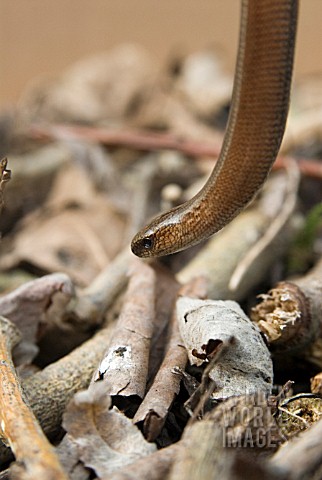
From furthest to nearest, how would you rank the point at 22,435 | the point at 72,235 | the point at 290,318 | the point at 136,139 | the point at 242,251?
the point at 136,139 < the point at 72,235 < the point at 242,251 < the point at 290,318 < the point at 22,435

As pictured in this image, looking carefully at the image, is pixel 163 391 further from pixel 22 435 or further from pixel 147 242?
pixel 147 242

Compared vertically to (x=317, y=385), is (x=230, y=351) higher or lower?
higher

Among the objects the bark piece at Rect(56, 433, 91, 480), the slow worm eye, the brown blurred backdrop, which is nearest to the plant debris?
the bark piece at Rect(56, 433, 91, 480)

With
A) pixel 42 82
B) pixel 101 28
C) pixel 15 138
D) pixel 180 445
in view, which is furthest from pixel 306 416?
pixel 101 28

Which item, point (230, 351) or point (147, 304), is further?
point (147, 304)

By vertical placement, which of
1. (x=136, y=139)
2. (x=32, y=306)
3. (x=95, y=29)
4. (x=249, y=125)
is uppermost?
(x=95, y=29)

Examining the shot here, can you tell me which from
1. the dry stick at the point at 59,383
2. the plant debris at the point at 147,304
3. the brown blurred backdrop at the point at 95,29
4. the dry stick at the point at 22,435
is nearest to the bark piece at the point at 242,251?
the plant debris at the point at 147,304

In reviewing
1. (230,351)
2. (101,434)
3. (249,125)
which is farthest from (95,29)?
(101,434)

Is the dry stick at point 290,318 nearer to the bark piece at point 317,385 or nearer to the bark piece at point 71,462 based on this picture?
the bark piece at point 317,385
